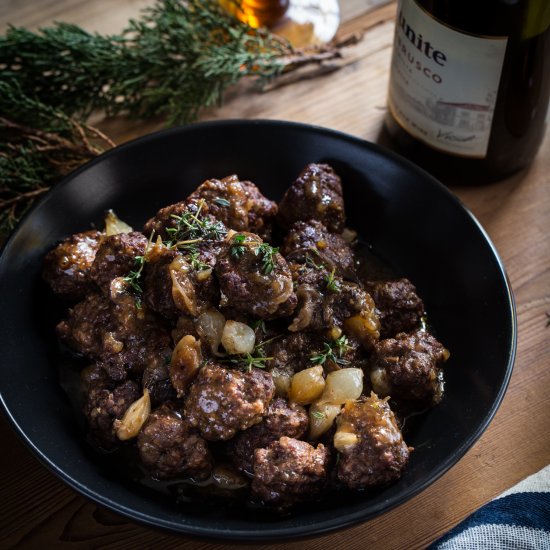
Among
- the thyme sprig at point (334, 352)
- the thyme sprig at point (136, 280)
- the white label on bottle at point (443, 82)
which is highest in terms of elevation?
the white label on bottle at point (443, 82)

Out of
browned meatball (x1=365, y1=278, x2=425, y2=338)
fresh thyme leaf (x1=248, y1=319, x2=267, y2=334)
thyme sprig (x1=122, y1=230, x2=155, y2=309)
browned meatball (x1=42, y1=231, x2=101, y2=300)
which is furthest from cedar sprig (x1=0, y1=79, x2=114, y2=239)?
browned meatball (x1=365, y1=278, x2=425, y2=338)

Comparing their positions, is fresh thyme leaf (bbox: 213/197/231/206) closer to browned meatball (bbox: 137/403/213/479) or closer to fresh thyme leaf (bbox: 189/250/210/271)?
fresh thyme leaf (bbox: 189/250/210/271)

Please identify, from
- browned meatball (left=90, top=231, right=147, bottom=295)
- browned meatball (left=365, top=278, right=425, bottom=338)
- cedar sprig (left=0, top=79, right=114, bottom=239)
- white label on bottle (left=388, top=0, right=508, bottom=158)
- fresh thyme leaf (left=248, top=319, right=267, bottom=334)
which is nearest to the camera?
fresh thyme leaf (left=248, top=319, right=267, bottom=334)

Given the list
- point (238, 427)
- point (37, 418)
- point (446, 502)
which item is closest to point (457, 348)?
point (446, 502)

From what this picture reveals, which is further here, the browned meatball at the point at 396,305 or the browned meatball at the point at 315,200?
the browned meatball at the point at 315,200

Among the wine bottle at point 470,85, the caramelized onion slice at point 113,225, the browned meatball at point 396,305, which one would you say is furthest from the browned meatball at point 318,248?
the wine bottle at point 470,85

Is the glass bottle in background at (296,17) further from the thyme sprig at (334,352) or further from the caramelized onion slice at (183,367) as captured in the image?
the caramelized onion slice at (183,367)
